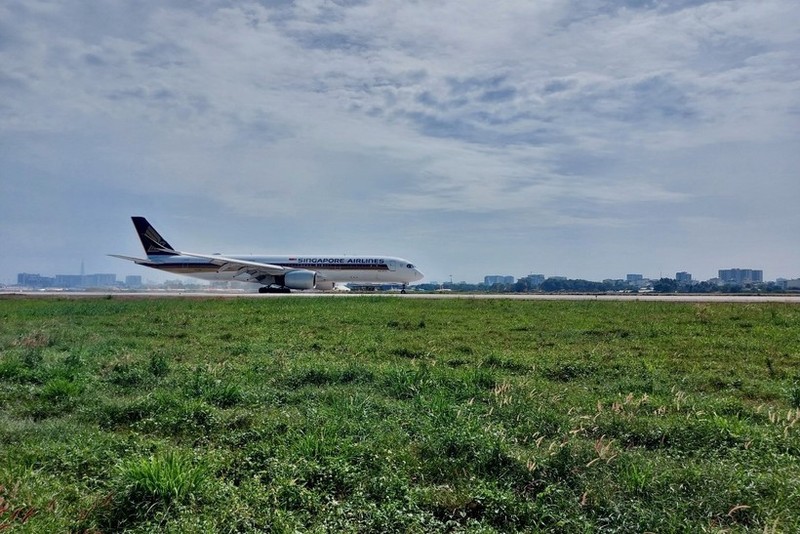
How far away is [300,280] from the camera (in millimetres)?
48875

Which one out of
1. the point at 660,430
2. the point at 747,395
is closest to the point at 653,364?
the point at 747,395

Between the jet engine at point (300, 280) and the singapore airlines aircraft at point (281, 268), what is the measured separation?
1531 millimetres

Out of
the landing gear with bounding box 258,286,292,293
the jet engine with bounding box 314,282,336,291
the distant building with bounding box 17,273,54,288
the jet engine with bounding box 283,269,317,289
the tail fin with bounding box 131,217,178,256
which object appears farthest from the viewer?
the distant building with bounding box 17,273,54,288

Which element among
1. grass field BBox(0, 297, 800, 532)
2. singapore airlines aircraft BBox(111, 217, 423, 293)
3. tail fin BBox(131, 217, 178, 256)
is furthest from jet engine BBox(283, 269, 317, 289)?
grass field BBox(0, 297, 800, 532)

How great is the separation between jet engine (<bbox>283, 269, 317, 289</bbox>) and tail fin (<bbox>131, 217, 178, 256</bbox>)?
15.5 m

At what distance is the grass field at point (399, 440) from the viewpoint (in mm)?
4473

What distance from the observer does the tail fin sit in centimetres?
5756

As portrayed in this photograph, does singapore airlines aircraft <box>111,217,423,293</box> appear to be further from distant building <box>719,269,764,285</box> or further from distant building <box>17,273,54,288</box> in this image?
distant building <box>17,273,54,288</box>

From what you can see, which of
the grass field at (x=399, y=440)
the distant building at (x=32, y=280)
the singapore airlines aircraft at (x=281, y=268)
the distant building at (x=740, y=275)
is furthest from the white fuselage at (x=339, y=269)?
the distant building at (x=32, y=280)

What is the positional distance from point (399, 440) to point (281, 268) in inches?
1854

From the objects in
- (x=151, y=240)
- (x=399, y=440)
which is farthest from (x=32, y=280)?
(x=399, y=440)

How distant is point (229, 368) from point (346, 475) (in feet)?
16.8

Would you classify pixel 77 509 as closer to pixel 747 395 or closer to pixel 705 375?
pixel 747 395

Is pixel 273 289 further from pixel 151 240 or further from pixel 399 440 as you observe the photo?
pixel 399 440
